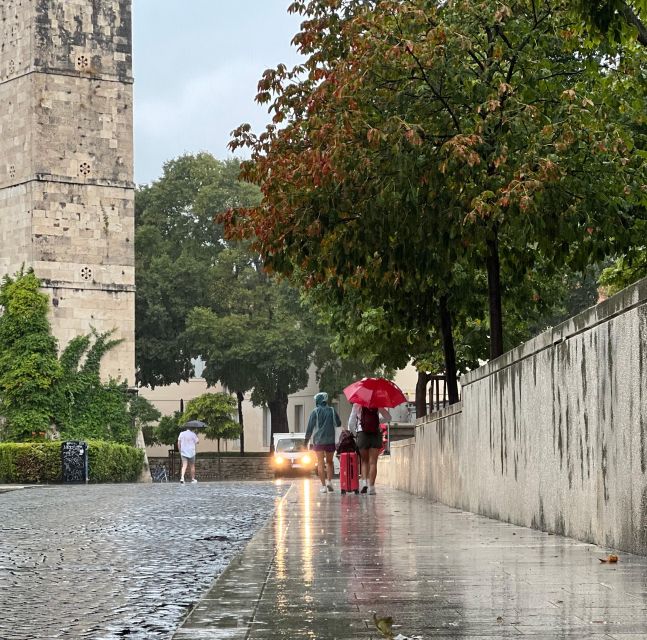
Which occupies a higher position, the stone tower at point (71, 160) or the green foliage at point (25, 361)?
the stone tower at point (71, 160)

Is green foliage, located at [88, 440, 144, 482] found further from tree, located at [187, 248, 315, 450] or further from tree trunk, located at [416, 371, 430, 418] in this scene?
tree, located at [187, 248, 315, 450]

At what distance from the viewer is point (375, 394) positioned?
80.0 ft

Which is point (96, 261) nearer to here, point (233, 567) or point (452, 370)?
point (452, 370)

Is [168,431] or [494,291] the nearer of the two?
[494,291]

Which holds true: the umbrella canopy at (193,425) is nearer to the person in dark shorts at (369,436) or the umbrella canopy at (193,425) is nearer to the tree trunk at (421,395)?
the tree trunk at (421,395)

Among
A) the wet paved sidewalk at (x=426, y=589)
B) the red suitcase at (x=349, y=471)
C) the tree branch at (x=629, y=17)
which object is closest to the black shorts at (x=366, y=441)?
the red suitcase at (x=349, y=471)

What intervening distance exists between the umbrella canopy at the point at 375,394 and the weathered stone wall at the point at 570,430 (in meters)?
5.48

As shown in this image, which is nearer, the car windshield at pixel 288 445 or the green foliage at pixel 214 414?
the car windshield at pixel 288 445

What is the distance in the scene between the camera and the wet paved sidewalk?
6.43m

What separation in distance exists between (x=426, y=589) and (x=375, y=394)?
53.6 feet

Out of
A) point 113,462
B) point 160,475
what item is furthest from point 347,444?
point 160,475

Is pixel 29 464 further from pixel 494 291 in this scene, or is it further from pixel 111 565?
pixel 111 565

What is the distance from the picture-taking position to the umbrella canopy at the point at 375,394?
24219 millimetres

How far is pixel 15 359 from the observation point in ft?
173
